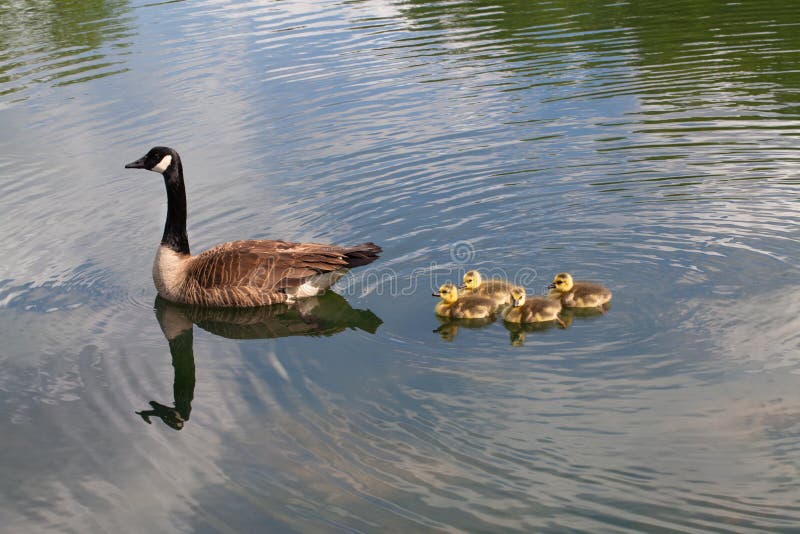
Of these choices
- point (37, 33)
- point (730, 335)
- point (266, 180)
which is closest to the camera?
point (730, 335)

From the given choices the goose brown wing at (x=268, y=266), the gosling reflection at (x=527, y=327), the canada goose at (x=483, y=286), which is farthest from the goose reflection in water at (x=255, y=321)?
the gosling reflection at (x=527, y=327)

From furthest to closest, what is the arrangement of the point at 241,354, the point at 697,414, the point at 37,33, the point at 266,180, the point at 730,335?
the point at 37,33 → the point at 266,180 → the point at 241,354 → the point at 730,335 → the point at 697,414

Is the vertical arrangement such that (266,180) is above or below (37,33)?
below

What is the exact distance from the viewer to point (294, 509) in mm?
6289

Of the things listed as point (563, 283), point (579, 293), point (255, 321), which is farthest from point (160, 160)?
point (579, 293)

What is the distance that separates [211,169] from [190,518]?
25.8ft

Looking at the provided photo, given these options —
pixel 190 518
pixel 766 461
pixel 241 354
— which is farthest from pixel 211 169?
pixel 766 461

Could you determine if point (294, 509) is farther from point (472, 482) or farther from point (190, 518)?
point (472, 482)

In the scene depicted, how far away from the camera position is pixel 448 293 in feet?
29.0

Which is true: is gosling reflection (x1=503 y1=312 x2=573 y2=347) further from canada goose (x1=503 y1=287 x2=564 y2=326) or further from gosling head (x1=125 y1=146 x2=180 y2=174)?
gosling head (x1=125 y1=146 x2=180 y2=174)

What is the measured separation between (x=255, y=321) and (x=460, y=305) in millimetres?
A: 2265

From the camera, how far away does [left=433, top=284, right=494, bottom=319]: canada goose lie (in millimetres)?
8727

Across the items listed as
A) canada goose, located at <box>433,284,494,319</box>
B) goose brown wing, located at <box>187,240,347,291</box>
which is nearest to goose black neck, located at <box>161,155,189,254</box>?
goose brown wing, located at <box>187,240,347,291</box>

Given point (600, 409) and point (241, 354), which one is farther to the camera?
point (241, 354)
